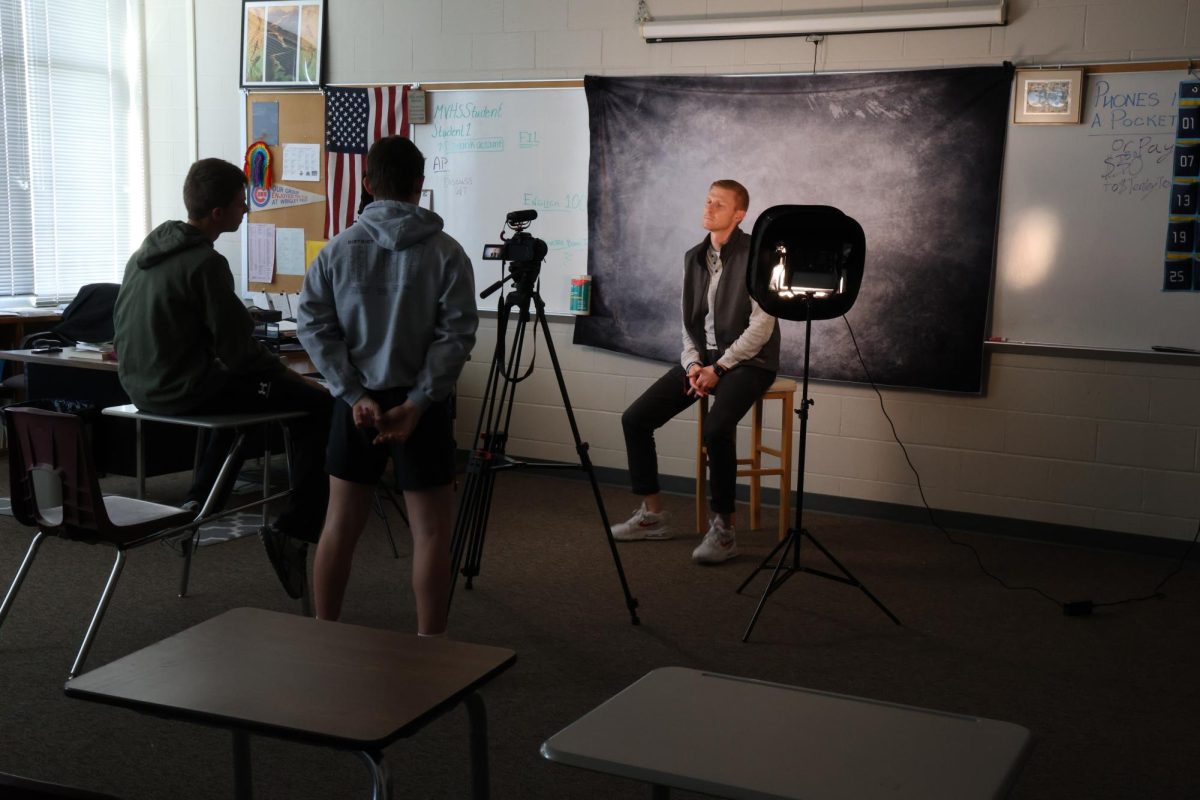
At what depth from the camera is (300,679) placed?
5.11ft

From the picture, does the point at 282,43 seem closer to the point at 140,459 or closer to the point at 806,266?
the point at 140,459

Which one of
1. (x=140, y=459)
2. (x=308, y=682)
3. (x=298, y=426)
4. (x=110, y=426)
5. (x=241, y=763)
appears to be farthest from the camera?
(x=110, y=426)

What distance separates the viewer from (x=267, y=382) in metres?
3.94

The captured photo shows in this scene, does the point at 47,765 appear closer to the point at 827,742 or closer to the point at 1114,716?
the point at 827,742

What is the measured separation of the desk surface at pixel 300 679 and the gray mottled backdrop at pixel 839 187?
12.2 feet

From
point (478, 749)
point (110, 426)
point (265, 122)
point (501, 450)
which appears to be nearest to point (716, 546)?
point (501, 450)

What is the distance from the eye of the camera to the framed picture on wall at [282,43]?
20.9ft

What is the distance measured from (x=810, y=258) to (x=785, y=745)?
101 inches

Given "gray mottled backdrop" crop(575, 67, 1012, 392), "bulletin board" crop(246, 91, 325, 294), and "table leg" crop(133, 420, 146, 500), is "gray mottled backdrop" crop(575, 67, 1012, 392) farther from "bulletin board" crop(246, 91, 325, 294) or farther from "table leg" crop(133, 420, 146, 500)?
"table leg" crop(133, 420, 146, 500)

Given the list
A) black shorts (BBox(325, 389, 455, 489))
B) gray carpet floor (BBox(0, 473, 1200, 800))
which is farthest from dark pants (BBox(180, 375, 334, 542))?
black shorts (BBox(325, 389, 455, 489))

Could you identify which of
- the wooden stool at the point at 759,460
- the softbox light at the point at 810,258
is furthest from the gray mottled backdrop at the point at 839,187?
the softbox light at the point at 810,258

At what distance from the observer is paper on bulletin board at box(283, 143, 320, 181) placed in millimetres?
6398

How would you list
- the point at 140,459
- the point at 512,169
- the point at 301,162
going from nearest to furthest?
1. the point at 140,459
2. the point at 512,169
3. the point at 301,162

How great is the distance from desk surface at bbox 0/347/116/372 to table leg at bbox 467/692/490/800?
328 centimetres
